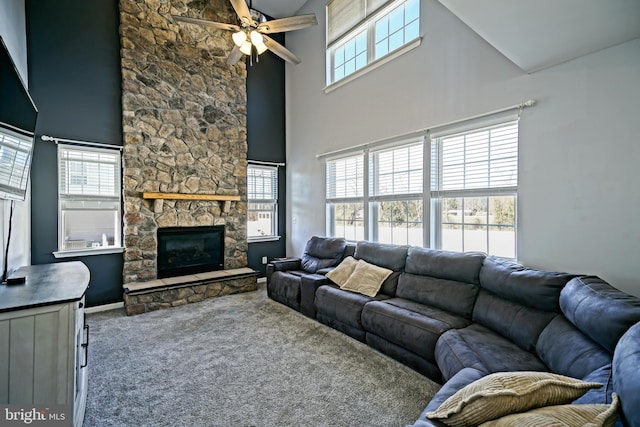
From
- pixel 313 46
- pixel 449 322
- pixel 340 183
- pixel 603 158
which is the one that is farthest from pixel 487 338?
pixel 313 46

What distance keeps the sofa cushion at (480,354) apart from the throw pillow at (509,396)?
28.1 inches

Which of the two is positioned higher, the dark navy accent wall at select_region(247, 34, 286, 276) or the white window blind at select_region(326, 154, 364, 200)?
the dark navy accent wall at select_region(247, 34, 286, 276)

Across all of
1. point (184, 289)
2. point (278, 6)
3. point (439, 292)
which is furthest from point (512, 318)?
point (278, 6)

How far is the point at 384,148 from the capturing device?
4188 mm

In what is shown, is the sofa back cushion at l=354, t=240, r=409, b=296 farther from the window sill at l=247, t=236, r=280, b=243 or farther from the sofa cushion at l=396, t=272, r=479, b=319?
the window sill at l=247, t=236, r=280, b=243

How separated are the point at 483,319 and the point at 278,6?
5969 mm

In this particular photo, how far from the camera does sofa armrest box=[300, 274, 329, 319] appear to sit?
370 cm

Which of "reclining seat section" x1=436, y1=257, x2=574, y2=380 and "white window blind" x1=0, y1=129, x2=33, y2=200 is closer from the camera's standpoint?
"reclining seat section" x1=436, y1=257, x2=574, y2=380

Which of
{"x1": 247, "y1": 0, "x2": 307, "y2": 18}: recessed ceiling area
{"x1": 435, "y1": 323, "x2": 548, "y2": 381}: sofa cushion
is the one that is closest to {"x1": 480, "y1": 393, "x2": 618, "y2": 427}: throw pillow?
{"x1": 435, "y1": 323, "x2": 548, "y2": 381}: sofa cushion

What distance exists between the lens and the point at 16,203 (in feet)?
9.62

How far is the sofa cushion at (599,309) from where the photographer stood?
55.4 inches

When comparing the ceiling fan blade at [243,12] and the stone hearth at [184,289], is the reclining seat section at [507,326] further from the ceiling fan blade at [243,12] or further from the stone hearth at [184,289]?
the stone hearth at [184,289]

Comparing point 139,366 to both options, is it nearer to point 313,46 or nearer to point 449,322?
point 449,322

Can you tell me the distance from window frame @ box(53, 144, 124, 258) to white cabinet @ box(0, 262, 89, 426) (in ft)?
8.57
